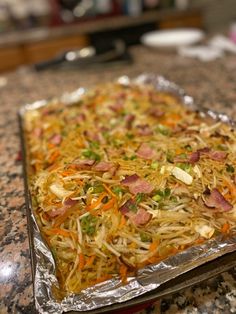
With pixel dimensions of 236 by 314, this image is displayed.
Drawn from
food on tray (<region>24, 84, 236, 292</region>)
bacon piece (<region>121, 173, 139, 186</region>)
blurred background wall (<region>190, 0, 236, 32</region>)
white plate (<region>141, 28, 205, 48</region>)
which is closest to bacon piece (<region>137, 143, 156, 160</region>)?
food on tray (<region>24, 84, 236, 292</region>)

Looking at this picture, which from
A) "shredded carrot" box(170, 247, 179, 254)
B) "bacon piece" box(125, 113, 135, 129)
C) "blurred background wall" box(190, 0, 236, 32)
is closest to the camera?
"shredded carrot" box(170, 247, 179, 254)

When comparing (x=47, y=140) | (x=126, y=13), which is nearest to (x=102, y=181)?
(x=47, y=140)

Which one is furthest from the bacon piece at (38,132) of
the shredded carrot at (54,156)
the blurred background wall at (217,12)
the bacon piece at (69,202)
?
the blurred background wall at (217,12)

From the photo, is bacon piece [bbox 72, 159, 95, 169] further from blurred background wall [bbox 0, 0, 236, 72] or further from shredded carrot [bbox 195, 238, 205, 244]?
blurred background wall [bbox 0, 0, 236, 72]

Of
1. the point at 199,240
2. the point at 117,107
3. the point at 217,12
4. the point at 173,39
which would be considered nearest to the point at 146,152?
the point at 199,240

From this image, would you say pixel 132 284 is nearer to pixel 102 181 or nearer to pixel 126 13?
pixel 102 181

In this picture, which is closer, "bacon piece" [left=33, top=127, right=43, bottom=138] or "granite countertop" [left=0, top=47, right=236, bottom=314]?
"granite countertop" [left=0, top=47, right=236, bottom=314]

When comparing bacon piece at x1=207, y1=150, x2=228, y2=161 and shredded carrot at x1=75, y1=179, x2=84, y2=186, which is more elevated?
shredded carrot at x1=75, y1=179, x2=84, y2=186
